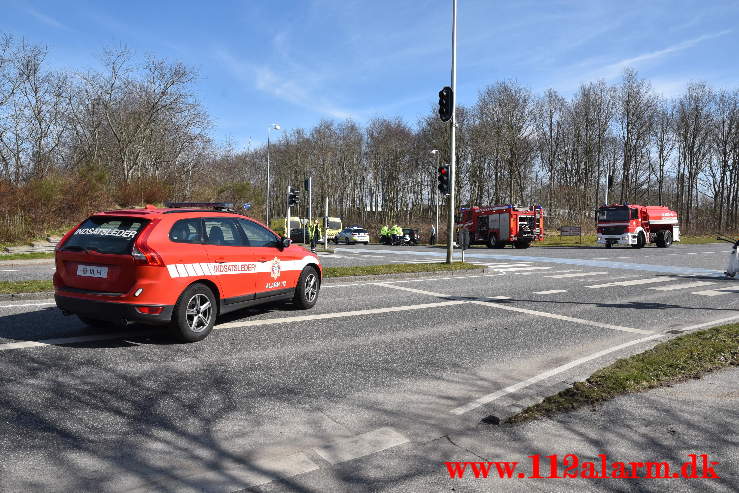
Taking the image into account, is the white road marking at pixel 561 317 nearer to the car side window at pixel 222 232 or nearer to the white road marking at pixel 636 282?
the white road marking at pixel 636 282

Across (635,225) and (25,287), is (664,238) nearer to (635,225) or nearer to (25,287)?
(635,225)

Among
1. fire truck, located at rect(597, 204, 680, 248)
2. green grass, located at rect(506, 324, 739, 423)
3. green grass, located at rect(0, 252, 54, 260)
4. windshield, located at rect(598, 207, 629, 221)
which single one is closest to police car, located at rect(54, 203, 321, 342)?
green grass, located at rect(506, 324, 739, 423)

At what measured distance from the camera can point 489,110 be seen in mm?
52656

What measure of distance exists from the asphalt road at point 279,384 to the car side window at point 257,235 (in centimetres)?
115

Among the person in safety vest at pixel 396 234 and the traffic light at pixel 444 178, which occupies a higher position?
the traffic light at pixel 444 178

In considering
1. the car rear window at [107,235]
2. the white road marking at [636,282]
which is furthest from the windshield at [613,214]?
the car rear window at [107,235]

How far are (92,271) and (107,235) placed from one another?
43 cm

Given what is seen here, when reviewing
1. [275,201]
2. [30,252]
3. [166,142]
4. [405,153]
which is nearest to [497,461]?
[30,252]

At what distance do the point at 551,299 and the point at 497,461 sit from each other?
7.84 meters

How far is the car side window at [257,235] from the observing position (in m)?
7.29

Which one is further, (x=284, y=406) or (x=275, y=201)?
(x=275, y=201)

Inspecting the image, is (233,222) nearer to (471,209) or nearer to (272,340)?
(272,340)

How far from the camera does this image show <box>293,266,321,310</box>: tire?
840cm

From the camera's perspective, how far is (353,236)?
153 ft
